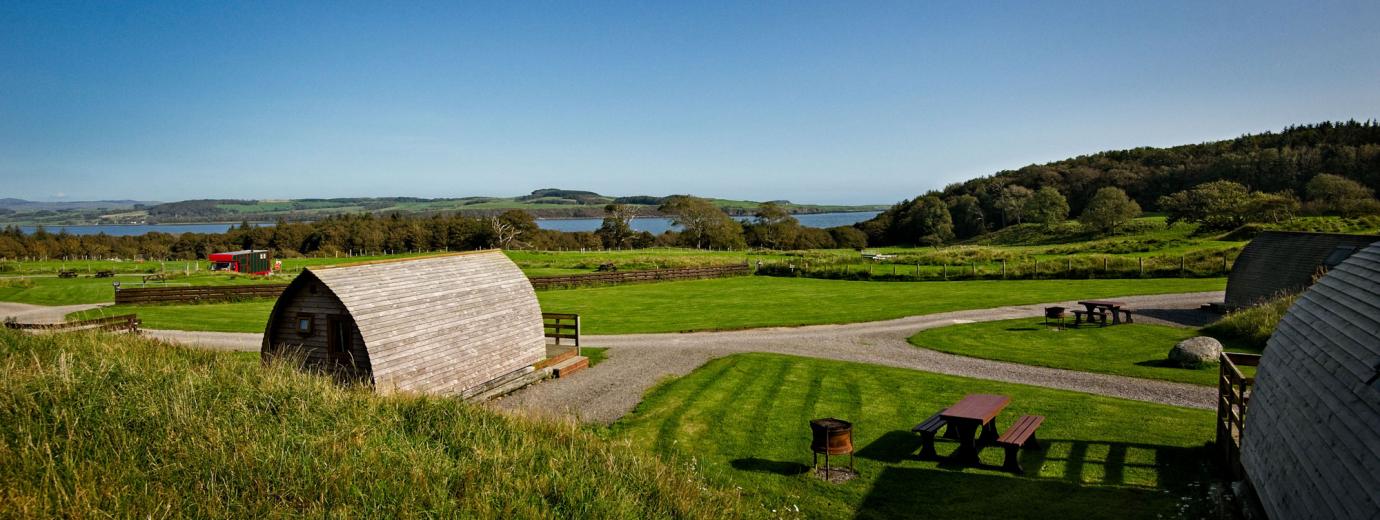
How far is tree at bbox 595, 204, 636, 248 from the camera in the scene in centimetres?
10250

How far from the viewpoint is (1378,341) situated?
6.63m

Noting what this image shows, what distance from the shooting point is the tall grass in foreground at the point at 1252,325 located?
859 inches

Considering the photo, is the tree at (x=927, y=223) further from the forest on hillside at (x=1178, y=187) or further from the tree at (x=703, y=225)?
the tree at (x=703, y=225)

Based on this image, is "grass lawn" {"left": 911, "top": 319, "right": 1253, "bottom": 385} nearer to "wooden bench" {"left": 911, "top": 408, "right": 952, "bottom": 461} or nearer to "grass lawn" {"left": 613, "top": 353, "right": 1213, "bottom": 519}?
"grass lawn" {"left": 613, "top": 353, "right": 1213, "bottom": 519}

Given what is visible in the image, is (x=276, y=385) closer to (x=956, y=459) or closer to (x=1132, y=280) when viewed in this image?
(x=956, y=459)

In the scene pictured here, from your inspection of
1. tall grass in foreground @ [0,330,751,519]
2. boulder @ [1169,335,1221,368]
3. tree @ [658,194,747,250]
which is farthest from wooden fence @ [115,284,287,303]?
tree @ [658,194,747,250]

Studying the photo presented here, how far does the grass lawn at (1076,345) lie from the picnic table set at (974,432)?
28.0 ft

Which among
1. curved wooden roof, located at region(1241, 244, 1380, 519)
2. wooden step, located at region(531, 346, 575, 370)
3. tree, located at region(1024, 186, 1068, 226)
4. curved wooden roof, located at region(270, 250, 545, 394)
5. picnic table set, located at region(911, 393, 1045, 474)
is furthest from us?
tree, located at region(1024, 186, 1068, 226)

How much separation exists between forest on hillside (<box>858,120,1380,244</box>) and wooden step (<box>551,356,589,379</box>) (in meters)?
73.2

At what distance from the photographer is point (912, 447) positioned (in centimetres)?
1314

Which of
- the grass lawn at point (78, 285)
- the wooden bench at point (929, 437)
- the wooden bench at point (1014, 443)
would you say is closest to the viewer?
the wooden bench at point (1014, 443)

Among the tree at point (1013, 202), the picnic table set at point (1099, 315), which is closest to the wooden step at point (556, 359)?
the picnic table set at point (1099, 315)

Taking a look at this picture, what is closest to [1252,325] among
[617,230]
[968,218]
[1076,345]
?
[1076,345]

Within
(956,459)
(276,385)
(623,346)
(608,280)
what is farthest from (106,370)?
(608,280)
